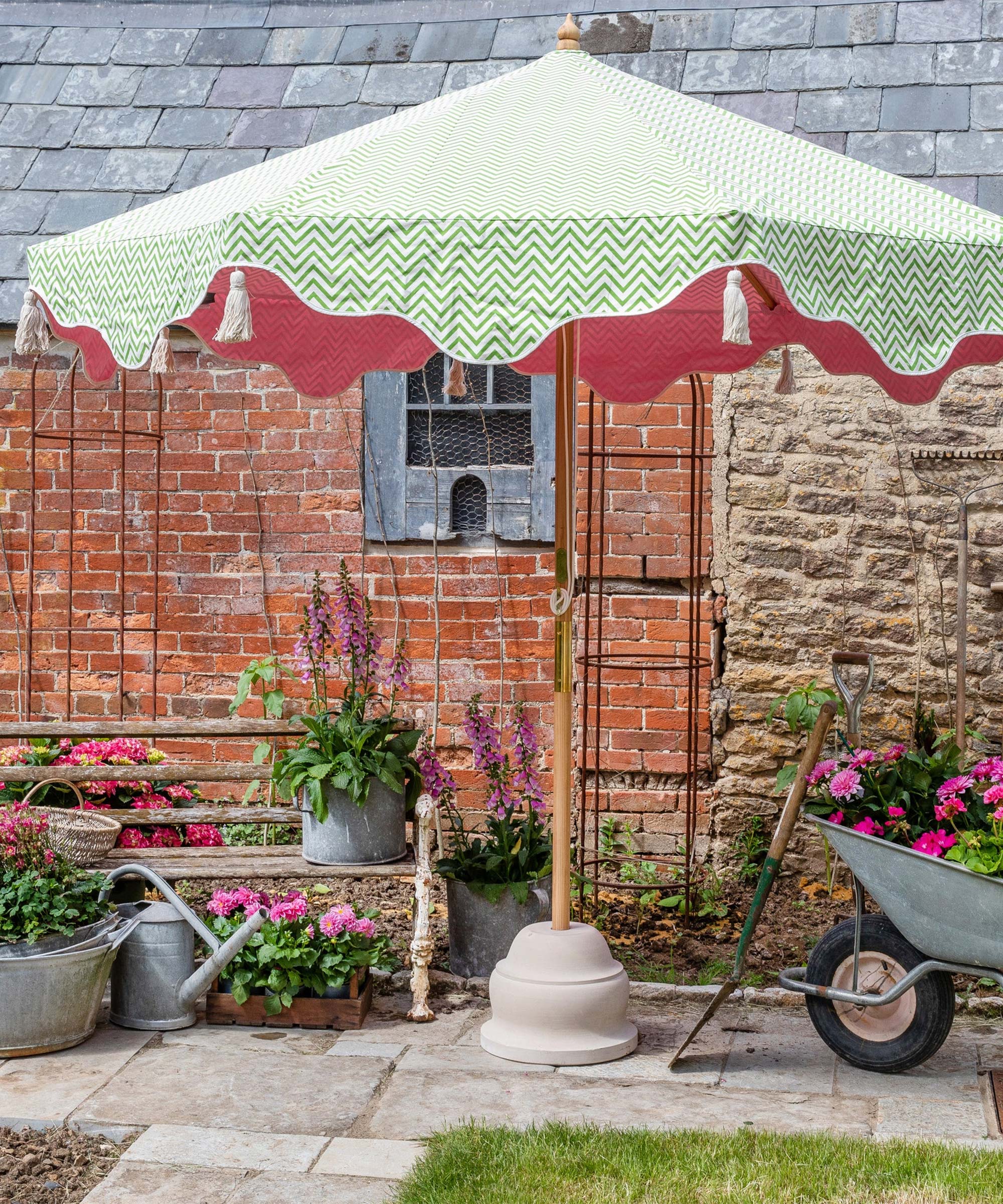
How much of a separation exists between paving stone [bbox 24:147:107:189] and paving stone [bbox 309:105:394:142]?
3.27 feet

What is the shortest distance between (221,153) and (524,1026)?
14.0 ft

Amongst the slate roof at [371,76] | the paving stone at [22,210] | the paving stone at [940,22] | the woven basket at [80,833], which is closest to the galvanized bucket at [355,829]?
the woven basket at [80,833]

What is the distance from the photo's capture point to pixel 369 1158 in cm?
318

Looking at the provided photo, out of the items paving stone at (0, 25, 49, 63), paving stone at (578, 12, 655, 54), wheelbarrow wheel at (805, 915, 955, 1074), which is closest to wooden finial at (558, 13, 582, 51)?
paving stone at (578, 12, 655, 54)

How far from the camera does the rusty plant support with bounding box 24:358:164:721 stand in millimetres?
6020

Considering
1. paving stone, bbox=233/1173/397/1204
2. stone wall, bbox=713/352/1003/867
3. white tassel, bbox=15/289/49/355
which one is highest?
white tassel, bbox=15/289/49/355

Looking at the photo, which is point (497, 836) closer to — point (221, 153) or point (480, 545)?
point (480, 545)

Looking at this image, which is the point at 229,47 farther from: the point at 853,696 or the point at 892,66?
the point at 853,696

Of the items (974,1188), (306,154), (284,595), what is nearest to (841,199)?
(306,154)

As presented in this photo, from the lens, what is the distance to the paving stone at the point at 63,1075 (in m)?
3.46

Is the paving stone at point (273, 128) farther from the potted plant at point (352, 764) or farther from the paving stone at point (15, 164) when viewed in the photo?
the potted plant at point (352, 764)

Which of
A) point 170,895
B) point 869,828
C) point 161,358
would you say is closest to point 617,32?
point 161,358

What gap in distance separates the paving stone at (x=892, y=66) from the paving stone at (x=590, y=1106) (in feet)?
14.6

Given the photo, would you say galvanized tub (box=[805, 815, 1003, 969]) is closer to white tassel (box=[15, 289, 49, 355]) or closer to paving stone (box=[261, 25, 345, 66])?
white tassel (box=[15, 289, 49, 355])
